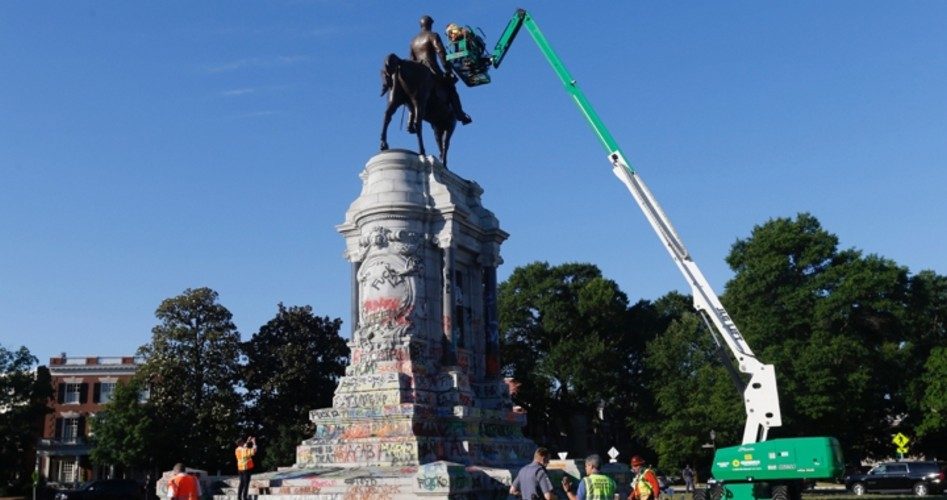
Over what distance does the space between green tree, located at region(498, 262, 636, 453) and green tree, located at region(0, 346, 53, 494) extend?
2835 centimetres

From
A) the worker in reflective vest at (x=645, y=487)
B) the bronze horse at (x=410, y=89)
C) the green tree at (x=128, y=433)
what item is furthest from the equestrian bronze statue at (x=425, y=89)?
the green tree at (x=128, y=433)

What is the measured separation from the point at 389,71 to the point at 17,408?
4073 cm

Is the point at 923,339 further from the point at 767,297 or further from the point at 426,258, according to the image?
the point at 426,258

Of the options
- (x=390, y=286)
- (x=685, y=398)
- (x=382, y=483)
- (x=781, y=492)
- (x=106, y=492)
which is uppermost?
(x=390, y=286)

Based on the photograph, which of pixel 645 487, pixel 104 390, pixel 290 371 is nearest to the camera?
pixel 645 487

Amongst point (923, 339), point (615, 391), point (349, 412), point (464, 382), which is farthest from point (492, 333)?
point (615, 391)

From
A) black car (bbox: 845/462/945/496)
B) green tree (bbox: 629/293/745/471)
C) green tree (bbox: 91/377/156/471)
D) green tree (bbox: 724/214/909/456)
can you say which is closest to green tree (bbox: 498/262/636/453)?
green tree (bbox: 629/293/745/471)

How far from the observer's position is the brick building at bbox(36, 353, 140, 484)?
73.2 metres

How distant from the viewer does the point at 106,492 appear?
42312 millimetres

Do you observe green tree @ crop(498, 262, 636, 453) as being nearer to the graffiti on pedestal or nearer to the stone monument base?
the graffiti on pedestal

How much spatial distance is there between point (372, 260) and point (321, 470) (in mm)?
5707

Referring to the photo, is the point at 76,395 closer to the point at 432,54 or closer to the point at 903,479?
the point at 432,54

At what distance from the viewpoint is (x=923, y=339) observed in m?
47.3

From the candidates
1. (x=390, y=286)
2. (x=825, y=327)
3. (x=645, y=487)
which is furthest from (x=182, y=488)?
(x=825, y=327)
